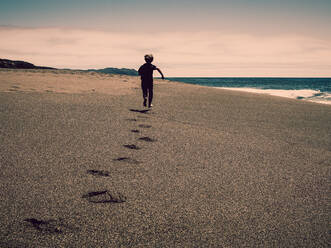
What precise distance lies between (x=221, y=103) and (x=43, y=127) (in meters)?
5.12

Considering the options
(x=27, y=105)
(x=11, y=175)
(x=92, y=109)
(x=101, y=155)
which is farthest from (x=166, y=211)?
(x=27, y=105)

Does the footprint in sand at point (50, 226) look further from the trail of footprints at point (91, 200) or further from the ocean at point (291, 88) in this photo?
the ocean at point (291, 88)

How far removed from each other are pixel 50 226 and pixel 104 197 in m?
0.58

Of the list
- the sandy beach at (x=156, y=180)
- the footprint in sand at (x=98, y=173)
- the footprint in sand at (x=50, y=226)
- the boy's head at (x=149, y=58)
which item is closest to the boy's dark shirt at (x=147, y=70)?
the boy's head at (x=149, y=58)

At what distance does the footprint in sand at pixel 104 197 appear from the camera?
102 inches

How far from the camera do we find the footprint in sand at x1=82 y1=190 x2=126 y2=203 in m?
2.59

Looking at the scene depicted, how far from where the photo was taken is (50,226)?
2188mm

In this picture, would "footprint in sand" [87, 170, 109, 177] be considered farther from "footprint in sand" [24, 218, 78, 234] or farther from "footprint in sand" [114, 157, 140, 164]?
"footprint in sand" [24, 218, 78, 234]

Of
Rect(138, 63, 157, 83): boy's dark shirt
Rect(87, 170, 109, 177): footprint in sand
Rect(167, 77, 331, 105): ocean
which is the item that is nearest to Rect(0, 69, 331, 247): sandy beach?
Rect(87, 170, 109, 177): footprint in sand

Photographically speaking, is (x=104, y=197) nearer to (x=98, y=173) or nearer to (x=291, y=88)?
(x=98, y=173)

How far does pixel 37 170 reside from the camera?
3.08 metres

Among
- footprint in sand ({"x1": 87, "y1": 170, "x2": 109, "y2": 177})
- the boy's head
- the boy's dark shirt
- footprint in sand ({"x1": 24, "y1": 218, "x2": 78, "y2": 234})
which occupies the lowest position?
footprint in sand ({"x1": 24, "y1": 218, "x2": 78, "y2": 234})

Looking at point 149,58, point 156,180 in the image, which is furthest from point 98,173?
point 149,58

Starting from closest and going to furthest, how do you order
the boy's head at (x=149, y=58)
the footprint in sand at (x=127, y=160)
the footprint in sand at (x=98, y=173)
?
the footprint in sand at (x=98, y=173)
the footprint in sand at (x=127, y=160)
the boy's head at (x=149, y=58)
